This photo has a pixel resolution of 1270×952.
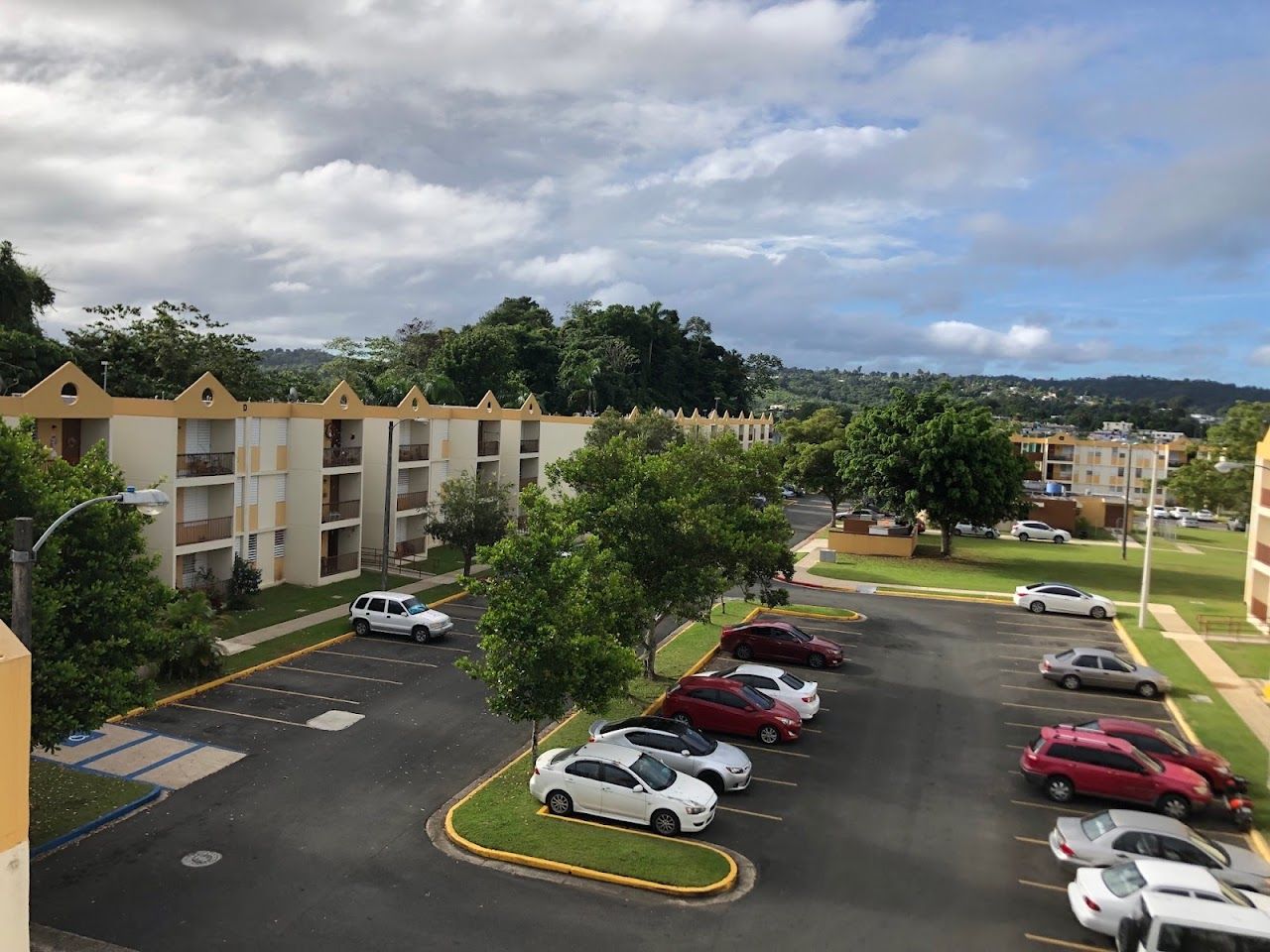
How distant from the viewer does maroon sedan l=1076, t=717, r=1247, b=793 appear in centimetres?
1916

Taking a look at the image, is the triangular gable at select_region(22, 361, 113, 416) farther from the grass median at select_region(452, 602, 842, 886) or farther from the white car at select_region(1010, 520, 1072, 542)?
the white car at select_region(1010, 520, 1072, 542)

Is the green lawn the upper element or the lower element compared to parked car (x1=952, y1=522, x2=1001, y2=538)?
lower

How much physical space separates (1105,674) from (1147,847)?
42.8 feet

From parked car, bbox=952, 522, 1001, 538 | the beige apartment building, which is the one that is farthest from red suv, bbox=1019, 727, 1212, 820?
parked car, bbox=952, 522, 1001, 538

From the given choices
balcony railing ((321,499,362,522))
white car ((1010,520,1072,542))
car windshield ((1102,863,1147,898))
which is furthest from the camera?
white car ((1010,520,1072,542))

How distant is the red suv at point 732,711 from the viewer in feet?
72.4

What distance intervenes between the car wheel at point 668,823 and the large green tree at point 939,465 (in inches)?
1428

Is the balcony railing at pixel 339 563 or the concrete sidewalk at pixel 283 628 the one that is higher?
the balcony railing at pixel 339 563

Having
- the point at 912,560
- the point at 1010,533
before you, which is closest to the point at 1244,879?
the point at 912,560

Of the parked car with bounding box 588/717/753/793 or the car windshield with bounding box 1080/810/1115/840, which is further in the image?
the parked car with bounding box 588/717/753/793

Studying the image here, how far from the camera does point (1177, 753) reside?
1966cm

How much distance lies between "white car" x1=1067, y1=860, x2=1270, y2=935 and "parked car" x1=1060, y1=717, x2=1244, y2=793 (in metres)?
5.99

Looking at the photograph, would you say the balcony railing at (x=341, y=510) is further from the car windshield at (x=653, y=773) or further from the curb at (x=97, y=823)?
the car windshield at (x=653, y=773)

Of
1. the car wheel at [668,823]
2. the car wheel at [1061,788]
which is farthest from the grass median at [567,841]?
the car wheel at [1061,788]
